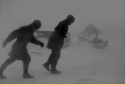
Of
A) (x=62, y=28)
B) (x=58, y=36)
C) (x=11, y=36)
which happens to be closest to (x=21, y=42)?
(x=11, y=36)

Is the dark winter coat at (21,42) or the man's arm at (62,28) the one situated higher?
the man's arm at (62,28)

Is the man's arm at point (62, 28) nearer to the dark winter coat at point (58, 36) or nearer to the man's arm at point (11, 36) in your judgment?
the dark winter coat at point (58, 36)

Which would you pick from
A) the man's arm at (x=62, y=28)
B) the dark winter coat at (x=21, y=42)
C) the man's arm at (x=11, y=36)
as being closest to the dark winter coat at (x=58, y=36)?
the man's arm at (x=62, y=28)

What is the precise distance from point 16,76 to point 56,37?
1.25 metres

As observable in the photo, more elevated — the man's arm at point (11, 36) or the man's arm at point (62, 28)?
the man's arm at point (62, 28)

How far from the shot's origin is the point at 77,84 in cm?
355

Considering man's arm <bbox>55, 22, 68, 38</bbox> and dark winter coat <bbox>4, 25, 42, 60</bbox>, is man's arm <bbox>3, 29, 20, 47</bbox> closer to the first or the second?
dark winter coat <bbox>4, 25, 42, 60</bbox>

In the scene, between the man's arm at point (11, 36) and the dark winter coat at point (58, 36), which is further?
the dark winter coat at point (58, 36)

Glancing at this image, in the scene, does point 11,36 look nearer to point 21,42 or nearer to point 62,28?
point 21,42

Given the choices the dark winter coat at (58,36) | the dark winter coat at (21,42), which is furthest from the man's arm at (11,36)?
Result: the dark winter coat at (58,36)

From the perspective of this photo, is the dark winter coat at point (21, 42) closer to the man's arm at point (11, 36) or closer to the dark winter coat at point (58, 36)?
the man's arm at point (11, 36)

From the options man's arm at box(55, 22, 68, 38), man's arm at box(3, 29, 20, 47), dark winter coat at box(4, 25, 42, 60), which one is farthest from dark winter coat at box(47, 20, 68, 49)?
man's arm at box(3, 29, 20, 47)

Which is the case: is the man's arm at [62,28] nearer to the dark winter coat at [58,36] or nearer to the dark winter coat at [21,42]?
the dark winter coat at [58,36]

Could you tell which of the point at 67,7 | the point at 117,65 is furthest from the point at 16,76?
the point at 67,7
